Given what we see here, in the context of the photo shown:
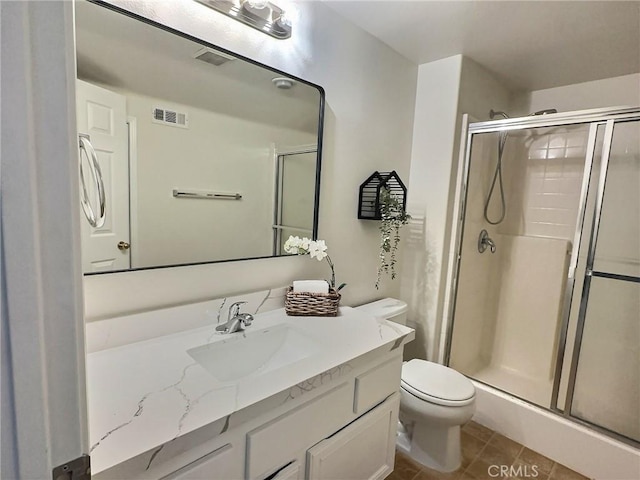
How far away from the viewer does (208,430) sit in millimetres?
782

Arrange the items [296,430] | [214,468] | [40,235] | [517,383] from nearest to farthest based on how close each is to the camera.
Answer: [40,235] < [214,468] < [296,430] < [517,383]

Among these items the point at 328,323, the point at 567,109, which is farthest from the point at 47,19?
the point at 567,109

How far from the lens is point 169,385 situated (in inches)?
36.4

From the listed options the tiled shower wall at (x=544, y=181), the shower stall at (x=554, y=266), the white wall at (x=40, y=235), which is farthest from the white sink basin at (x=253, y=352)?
the tiled shower wall at (x=544, y=181)

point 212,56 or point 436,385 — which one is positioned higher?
point 212,56

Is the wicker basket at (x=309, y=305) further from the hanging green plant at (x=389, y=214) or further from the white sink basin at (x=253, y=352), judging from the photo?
the hanging green plant at (x=389, y=214)

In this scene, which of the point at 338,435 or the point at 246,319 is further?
the point at 246,319

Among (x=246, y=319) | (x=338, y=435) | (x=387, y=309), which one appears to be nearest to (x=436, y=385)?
(x=387, y=309)

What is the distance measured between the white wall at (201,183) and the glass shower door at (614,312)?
180 centimetres

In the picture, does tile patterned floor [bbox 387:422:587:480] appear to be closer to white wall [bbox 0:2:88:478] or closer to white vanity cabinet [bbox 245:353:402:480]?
white vanity cabinet [bbox 245:353:402:480]

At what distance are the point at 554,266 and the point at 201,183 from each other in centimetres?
236

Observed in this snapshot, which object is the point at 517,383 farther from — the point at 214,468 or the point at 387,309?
the point at 214,468

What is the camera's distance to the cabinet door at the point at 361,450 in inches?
44.2

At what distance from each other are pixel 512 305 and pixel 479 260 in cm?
48
